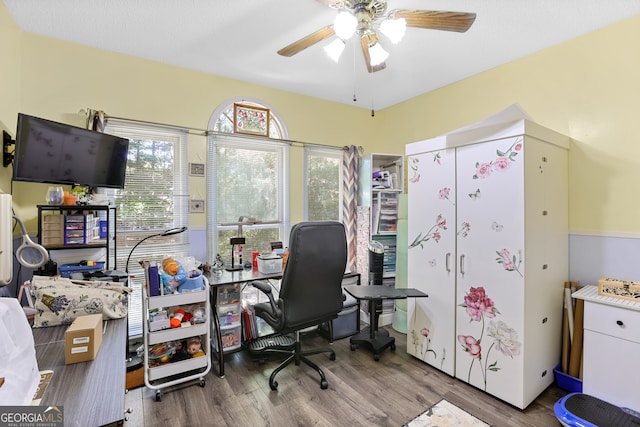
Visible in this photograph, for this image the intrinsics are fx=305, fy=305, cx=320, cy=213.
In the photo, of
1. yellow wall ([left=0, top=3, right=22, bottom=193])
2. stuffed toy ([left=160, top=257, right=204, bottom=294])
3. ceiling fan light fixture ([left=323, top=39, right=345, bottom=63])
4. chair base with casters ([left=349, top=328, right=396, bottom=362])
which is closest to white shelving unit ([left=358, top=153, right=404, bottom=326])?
chair base with casters ([left=349, top=328, right=396, bottom=362])

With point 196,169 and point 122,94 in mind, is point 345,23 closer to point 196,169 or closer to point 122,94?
point 196,169

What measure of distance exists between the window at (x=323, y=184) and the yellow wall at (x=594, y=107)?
183 cm

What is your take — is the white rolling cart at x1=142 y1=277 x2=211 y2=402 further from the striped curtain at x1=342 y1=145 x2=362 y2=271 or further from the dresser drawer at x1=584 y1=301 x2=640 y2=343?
the dresser drawer at x1=584 y1=301 x2=640 y2=343

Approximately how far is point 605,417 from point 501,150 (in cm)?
169

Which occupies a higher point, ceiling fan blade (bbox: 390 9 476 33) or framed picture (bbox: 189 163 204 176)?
ceiling fan blade (bbox: 390 9 476 33)

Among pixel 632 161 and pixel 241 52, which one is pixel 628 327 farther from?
pixel 241 52

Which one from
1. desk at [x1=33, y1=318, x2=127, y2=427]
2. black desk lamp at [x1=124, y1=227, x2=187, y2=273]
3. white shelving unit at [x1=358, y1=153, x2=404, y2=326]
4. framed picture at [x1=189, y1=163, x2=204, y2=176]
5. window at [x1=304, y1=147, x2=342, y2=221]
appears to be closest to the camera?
desk at [x1=33, y1=318, x2=127, y2=427]

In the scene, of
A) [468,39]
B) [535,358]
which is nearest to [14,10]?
[468,39]

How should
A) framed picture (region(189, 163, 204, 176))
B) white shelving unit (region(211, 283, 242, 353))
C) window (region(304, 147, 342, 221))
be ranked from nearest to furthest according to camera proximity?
white shelving unit (region(211, 283, 242, 353)) < framed picture (region(189, 163, 204, 176)) < window (region(304, 147, 342, 221))

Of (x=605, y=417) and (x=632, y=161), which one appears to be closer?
(x=605, y=417)

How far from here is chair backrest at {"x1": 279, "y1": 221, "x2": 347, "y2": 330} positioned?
204cm

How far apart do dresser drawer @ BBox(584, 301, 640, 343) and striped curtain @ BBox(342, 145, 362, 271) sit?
82.0 inches

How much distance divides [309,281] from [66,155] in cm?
186

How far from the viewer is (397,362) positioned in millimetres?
2602
